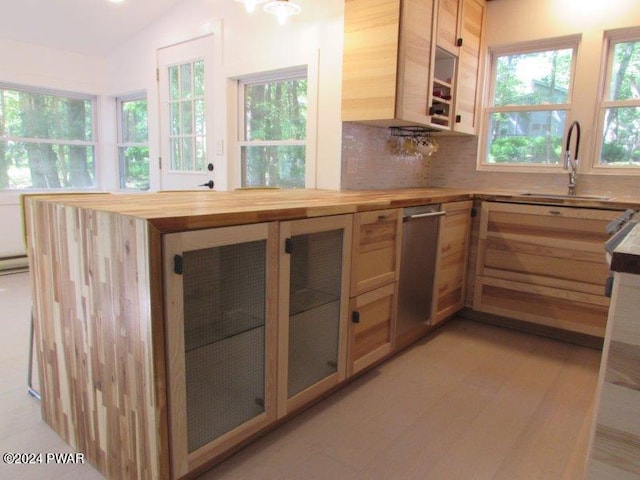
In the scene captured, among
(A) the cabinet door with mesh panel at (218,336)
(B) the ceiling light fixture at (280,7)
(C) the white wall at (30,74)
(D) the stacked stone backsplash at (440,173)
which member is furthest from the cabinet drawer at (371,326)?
(C) the white wall at (30,74)

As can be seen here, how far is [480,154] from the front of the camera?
3590 millimetres

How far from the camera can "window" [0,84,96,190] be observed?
13.7 ft

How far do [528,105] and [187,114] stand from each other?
9.29 feet

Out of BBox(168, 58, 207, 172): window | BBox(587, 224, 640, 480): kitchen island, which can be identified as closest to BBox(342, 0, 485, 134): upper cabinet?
BBox(168, 58, 207, 172): window

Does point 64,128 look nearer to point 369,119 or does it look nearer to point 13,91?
point 13,91

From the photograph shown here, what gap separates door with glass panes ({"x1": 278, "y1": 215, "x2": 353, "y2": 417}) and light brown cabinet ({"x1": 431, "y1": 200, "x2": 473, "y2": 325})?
3.30 ft

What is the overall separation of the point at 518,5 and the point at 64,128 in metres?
4.46

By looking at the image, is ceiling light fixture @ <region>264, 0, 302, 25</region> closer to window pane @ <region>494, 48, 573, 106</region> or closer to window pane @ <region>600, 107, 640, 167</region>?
window pane @ <region>494, 48, 573, 106</region>

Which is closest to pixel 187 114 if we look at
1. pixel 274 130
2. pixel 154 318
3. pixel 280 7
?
pixel 274 130

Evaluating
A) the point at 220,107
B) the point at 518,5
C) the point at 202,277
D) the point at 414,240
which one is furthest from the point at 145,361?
the point at 518,5

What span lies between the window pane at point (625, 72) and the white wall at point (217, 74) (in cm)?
195

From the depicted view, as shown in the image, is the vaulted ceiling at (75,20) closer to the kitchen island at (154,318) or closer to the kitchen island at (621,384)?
the kitchen island at (154,318)

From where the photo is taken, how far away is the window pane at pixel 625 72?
2.92 metres

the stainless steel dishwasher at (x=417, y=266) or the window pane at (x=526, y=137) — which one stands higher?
the window pane at (x=526, y=137)
